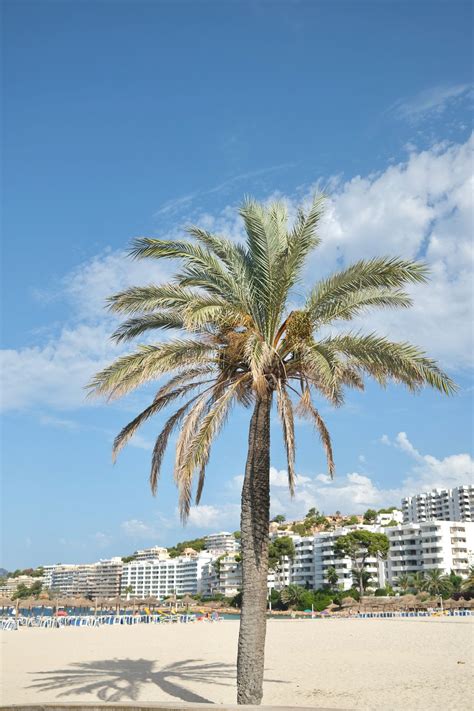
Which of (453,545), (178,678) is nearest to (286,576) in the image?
(453,545)

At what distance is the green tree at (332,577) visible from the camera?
116 meters

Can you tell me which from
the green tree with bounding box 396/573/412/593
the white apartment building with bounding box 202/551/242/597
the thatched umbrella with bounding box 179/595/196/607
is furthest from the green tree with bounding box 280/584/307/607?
the white apartment building with bounding box 202/551/242/597

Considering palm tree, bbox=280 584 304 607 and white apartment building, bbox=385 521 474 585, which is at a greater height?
white apartment building, bbox=385 521 474 585

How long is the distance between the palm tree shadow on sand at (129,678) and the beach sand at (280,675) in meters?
0.03

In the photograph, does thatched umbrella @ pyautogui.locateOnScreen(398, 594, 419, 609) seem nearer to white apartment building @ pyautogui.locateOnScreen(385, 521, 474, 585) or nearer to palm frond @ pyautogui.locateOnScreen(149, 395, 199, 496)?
white apartment building @ pyautogui.locateOnScreen(385, 521, 474, 585)

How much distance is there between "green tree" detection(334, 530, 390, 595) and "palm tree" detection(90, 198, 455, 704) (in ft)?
320

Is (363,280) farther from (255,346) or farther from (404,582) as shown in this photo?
(404,582)

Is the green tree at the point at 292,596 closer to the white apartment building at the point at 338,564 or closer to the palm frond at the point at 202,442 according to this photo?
the white apartment building at the point at 338,564

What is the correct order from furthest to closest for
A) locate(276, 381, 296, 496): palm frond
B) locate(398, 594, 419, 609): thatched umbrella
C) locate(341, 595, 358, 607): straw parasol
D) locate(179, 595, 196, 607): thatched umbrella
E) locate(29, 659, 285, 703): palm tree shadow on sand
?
locate(179, 595, 196, 607): thatched umbrella, locate(341, 595, 358, 607): straw parasol, locate(398, 594, 419, 609): thatched umbrella, locate(29, 659, 285, 703): palm tree shadow on sand, locate(276, 381, 296, 496): palm frond

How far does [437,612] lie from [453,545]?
4505cm

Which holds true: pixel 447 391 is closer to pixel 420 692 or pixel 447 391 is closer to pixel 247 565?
pixel 247 565

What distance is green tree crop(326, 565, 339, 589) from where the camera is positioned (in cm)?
11581

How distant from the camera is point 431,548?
10875cm

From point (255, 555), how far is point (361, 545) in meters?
102
